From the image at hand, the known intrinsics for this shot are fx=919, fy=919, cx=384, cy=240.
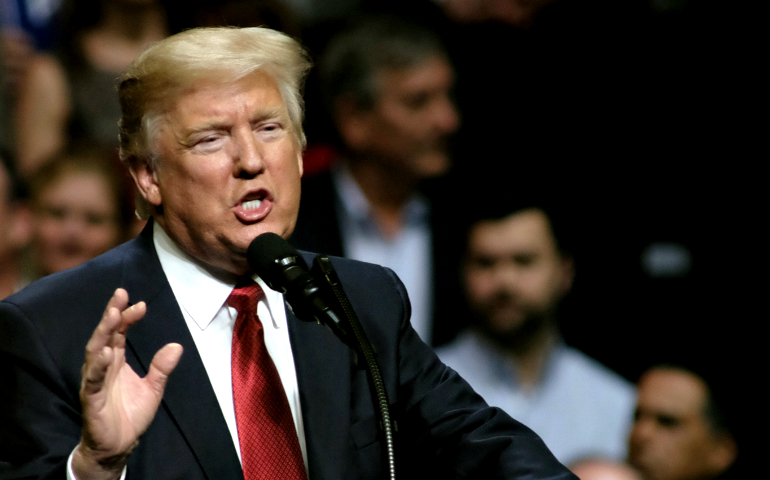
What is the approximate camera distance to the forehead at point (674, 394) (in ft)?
10.7

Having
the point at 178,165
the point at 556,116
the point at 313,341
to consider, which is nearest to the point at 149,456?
the point at 313,341

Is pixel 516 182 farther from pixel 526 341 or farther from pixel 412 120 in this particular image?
pixel 526 341

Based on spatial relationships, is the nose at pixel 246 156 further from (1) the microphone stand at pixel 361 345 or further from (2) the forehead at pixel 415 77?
(2) the forehead at pixel 415 77

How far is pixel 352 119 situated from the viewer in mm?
3389

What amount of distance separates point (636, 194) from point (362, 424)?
231 cm

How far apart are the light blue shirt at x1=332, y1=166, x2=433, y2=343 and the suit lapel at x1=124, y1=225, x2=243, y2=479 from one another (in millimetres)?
1761

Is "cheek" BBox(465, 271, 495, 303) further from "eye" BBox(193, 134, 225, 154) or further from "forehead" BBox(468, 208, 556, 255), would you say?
"eye" BBox(193, 134, 225, 154)

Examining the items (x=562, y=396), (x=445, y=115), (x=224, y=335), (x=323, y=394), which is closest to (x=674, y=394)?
(x=562, y=396)

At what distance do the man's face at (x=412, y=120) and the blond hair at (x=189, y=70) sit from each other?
5.51ft

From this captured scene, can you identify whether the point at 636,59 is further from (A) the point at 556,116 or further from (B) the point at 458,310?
(B) the point at 458,310

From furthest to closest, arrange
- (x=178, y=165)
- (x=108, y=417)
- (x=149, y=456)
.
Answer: (x=178, y=165) → (x=149, y=456) → (x=108, y=417)

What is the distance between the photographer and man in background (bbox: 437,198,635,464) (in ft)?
10.6

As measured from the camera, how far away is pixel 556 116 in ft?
11.8

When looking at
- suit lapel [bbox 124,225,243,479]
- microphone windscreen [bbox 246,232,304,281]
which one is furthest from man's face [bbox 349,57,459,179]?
microphone windscreen [bbox 246,232,304,281]
